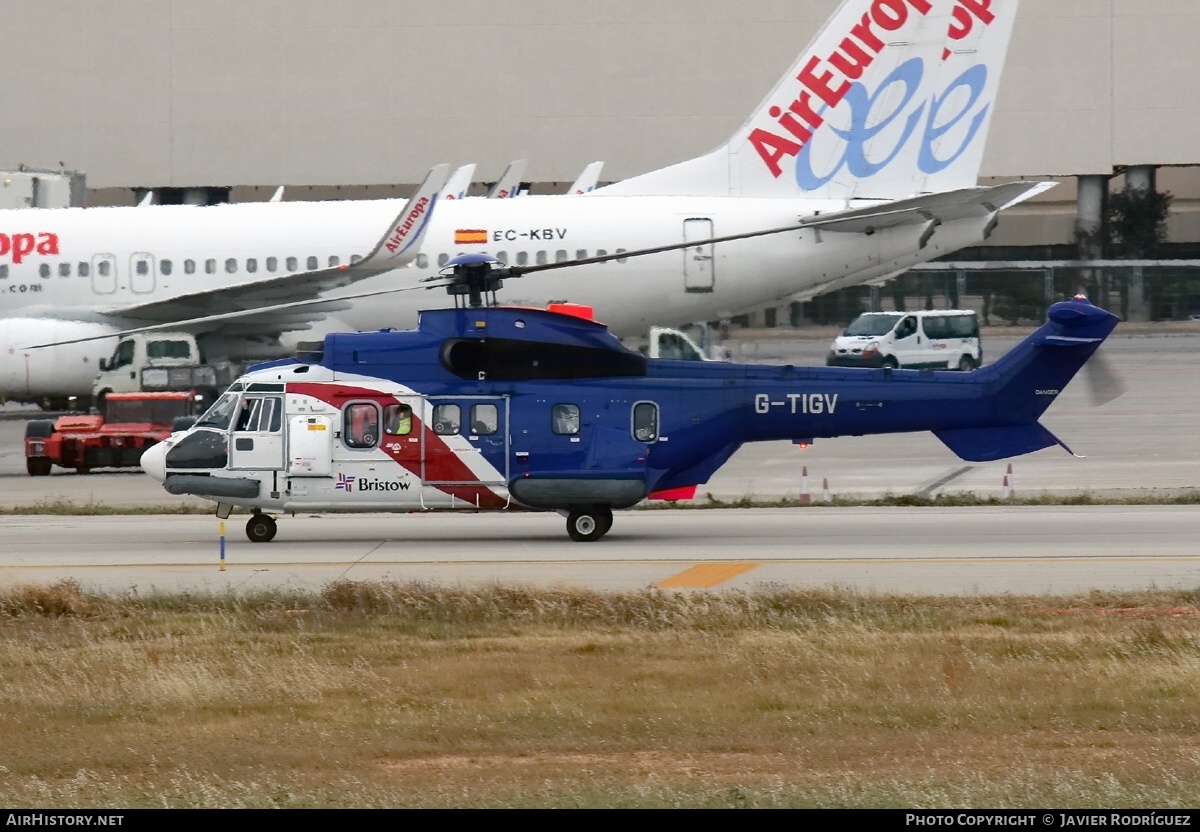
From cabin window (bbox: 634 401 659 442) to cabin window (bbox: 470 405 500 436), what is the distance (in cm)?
165

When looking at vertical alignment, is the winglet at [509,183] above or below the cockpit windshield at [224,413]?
above

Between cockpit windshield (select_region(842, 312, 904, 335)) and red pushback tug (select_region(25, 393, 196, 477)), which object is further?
cockpit windshield (select_region(842, 312, 904, 335))

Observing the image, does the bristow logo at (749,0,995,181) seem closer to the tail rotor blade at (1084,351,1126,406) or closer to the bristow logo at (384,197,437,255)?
the bristow logo at (384,197,437,255)

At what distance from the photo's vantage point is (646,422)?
1973 centimetres

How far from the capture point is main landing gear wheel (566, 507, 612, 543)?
65.7ft

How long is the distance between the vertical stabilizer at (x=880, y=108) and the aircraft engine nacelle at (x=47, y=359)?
13182 millimetres

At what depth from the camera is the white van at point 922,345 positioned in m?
47.2

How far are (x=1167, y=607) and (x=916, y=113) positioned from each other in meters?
20.1

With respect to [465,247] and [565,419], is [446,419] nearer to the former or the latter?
[565,419]

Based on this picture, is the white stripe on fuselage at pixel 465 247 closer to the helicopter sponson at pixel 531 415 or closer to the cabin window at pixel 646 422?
the helicopter sponson at pixel 531 415

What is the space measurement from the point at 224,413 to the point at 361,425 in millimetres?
1704

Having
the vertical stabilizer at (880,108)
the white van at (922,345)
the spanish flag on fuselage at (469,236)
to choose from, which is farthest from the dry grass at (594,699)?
the white van at (922,345)

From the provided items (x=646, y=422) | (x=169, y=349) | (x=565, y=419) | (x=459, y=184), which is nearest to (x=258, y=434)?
(x=565, y=419)

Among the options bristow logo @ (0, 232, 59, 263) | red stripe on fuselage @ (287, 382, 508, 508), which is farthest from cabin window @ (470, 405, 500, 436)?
bristow logo @ (0, 232, 59, 263)
